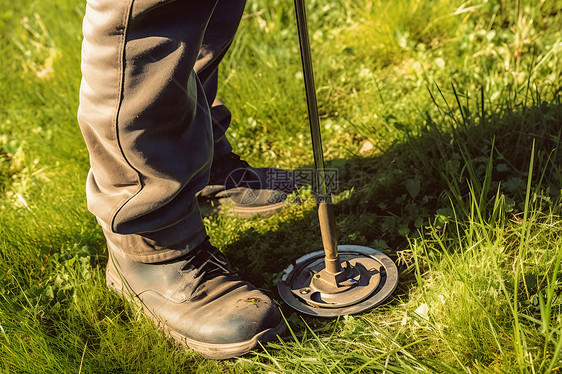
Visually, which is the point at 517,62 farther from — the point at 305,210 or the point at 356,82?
the point at 305,210

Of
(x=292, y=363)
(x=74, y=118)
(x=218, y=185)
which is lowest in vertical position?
(x=292, y=363)

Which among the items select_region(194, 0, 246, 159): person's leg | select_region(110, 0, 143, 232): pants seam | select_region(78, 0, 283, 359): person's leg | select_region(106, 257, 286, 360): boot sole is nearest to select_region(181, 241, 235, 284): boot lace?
select_region(78, 0, 283, 359): person's leg

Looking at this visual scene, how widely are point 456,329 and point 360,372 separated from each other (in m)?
0.27

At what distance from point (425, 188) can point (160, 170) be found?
1.07 metres

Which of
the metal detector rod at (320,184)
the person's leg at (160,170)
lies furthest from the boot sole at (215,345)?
the metal detector rod at (320,184)

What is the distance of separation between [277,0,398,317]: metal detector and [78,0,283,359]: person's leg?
0.16 meters

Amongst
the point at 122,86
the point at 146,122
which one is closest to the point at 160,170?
the point at 146,122

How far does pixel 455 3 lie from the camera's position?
3.12 meters

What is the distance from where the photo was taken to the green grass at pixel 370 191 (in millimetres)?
1549

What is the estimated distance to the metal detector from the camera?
1.71 metres

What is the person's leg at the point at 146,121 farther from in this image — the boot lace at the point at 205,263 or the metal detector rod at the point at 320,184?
the metal detector rod at the point at 320,184

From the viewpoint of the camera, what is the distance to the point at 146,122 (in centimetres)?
144

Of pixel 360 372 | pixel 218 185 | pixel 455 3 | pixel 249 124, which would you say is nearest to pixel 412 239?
pixel 360 372

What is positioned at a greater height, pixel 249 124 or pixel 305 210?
pixel 249 124
